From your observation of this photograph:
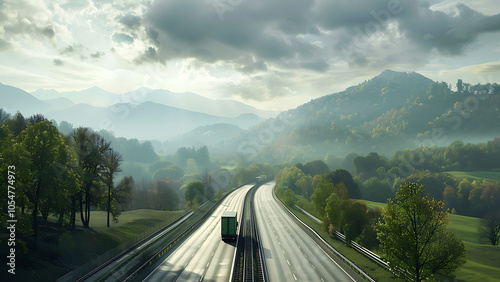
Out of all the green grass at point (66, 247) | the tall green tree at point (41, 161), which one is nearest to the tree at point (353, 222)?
the green grass at point (66, 247)

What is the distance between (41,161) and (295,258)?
37573 millimetres

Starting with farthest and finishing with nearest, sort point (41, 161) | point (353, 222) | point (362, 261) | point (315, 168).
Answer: point (315, 168) → point (353, 222) → point (362, 261) → point (41, 161)

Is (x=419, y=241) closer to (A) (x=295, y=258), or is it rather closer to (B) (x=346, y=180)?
(A) (x=295, y=258)

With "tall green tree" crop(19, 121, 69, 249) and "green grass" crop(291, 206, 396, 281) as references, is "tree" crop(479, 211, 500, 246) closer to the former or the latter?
"green grass" crop(291, 206, 396, 281)

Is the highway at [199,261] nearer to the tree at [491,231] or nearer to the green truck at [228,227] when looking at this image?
the green truck at [228,227]

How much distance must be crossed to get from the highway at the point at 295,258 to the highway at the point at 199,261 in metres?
6.20

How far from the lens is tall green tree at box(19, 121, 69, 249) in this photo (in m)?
35.2

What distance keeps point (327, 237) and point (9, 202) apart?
48.3 metres

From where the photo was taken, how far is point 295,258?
41656 mm

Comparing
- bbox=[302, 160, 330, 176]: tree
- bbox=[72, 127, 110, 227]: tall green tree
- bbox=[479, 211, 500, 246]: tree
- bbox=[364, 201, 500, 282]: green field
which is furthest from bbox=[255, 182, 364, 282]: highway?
bbox=[302, 160, 330, 176]: tree

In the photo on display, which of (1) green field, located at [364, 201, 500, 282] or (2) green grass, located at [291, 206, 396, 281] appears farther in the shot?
(1) green field, located at [364, 201, 500, 282]

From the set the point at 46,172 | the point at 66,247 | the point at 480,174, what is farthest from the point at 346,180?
the point at 480,174

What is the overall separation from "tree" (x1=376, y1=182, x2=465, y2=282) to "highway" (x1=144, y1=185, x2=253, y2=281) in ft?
63.4

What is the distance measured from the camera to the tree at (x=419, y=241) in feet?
86.6
